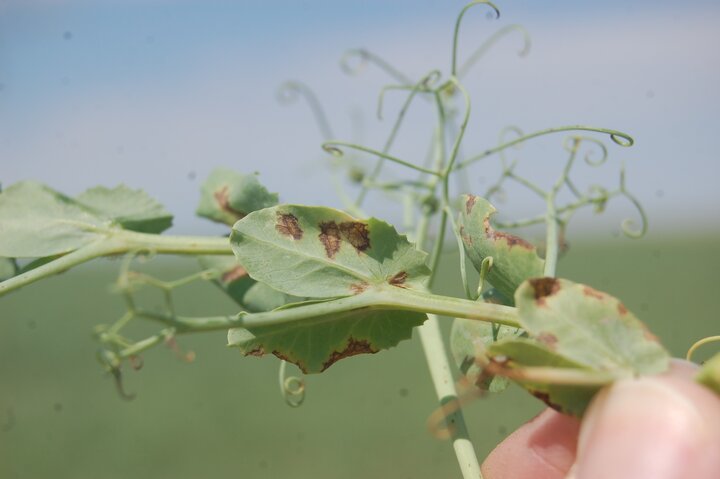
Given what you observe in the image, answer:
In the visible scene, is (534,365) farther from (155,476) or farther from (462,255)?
(155,476)

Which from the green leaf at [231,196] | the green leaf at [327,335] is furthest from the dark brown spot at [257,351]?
the green leaf at [231,196]

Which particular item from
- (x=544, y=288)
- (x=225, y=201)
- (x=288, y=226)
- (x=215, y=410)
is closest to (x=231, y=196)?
(x=225, y=201)

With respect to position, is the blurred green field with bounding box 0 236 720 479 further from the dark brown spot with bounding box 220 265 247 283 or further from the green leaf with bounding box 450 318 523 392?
the green leaf with bounding box 450 318 523 392

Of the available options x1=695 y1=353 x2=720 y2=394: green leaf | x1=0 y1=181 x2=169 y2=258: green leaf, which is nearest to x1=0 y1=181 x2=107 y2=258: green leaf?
x1=0 y1=181 x2=169 y2=258: green leaf

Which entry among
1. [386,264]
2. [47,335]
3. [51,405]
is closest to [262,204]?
[386,264]

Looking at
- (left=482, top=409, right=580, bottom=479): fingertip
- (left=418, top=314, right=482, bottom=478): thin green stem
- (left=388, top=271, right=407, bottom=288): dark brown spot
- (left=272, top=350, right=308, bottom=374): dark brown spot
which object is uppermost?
(left=388, top=271, right=407, bottom=288): dark brown spot

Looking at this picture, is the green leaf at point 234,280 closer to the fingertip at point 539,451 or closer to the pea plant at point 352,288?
the pea plant at point 352,288

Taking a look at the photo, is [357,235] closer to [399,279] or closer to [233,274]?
[399,279]
